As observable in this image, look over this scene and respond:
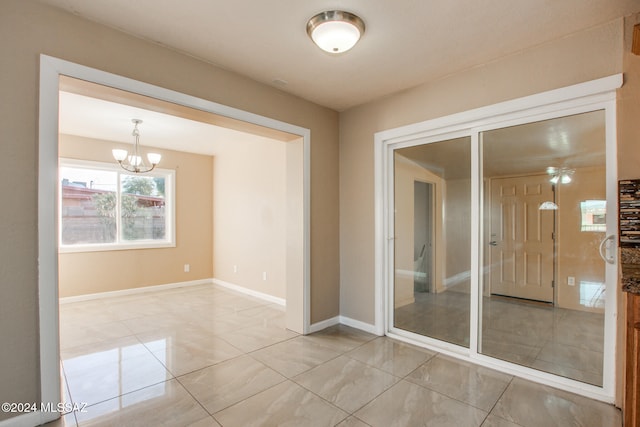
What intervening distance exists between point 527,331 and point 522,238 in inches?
32.9

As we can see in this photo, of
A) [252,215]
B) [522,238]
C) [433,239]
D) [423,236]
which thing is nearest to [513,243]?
[522,238]

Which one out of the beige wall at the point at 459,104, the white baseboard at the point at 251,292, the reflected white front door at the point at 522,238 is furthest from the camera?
the white baseboard at the point at 251,292

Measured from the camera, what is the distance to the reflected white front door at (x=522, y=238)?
8.39 ft

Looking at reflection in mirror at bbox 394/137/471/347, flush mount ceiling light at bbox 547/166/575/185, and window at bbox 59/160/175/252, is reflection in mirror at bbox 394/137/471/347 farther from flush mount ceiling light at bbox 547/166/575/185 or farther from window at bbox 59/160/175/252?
window at bbox 59/160/175/252

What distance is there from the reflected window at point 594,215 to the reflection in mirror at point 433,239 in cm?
83

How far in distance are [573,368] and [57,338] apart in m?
3.72

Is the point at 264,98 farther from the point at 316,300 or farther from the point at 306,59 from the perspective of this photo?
the point at 316,300

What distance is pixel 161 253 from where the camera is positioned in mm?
5844

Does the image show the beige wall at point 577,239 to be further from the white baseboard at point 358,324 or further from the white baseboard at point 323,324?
the white baseboard at point 323,324

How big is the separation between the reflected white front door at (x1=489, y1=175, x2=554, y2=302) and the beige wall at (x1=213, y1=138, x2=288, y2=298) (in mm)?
2722

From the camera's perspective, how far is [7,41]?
1.87m

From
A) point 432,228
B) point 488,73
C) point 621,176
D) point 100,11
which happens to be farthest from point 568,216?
point 100,11

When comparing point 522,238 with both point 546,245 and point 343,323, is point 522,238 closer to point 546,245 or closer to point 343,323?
point 546,245

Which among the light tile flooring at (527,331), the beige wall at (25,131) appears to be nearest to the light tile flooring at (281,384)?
the light tile flooring at (527,331)
